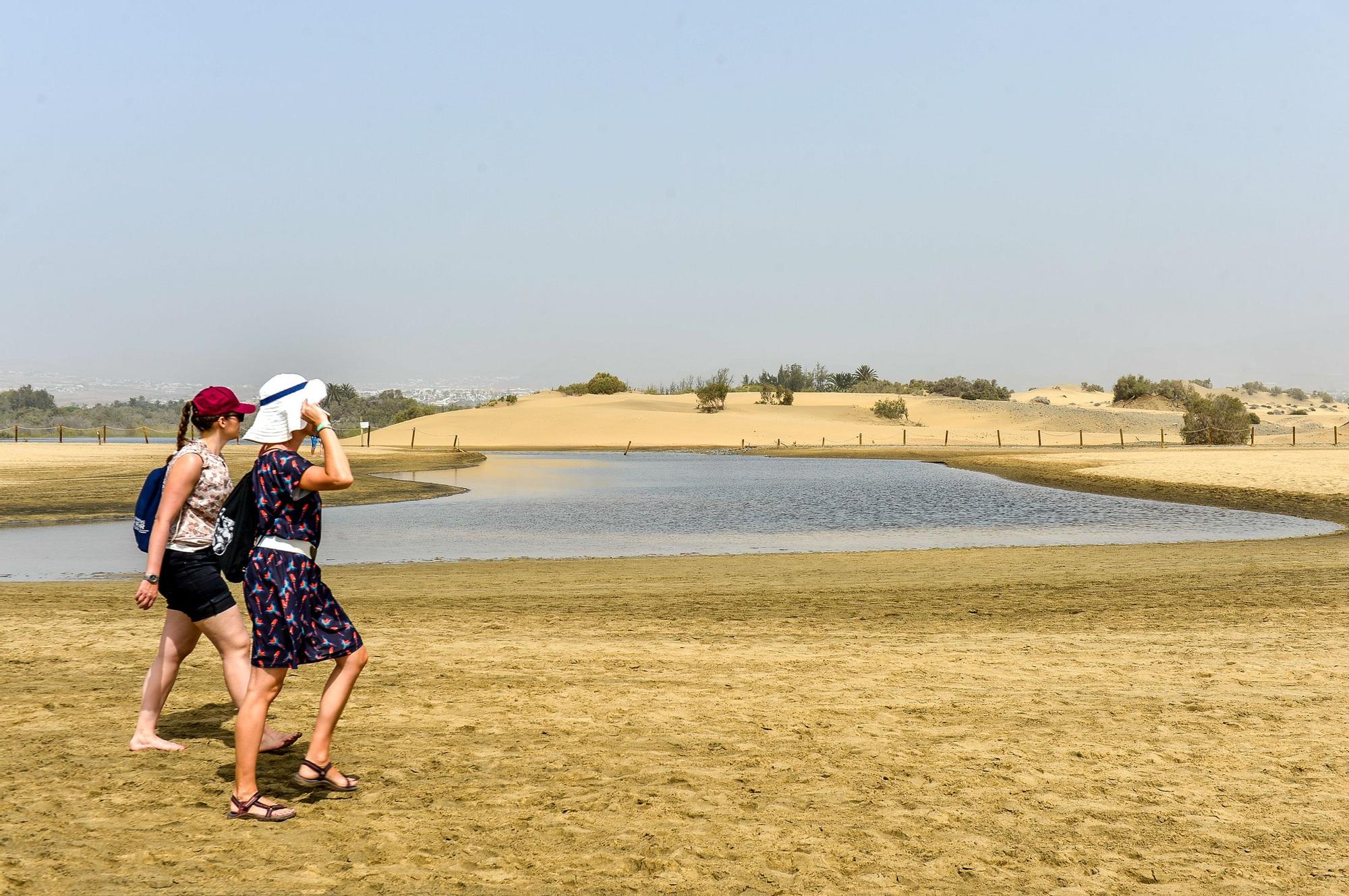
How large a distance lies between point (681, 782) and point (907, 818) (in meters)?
1.13

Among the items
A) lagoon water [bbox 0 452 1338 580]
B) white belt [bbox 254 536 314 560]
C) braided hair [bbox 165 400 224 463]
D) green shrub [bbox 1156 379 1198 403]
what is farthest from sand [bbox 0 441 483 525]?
green shrub [bbox 1156 379 1198 403]

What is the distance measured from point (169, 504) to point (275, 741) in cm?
152

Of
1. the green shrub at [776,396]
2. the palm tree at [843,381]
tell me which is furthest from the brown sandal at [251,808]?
the palm tree at [843,381]

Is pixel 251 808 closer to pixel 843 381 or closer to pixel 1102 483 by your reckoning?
pixel 1102 483

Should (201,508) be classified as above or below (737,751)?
above

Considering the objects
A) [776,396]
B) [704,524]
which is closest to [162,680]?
[704,524]

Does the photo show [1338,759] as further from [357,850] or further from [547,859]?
[357,850]

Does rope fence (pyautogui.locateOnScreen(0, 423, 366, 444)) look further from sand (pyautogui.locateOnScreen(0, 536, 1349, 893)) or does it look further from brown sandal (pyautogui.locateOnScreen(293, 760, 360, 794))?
brown sandal (pyautogui.locateOnScreen(293, 760, 360, 794))

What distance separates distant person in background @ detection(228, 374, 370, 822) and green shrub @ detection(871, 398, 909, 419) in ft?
297

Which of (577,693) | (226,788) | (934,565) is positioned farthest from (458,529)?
(226,788)

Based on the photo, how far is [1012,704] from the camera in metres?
6.96

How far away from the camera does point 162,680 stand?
583 centimetres

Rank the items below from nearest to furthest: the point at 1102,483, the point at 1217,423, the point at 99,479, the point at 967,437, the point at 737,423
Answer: the point at 99,479, the point at 1102,483, the point at 1217,423, the point at 967,437, the point at 737,423

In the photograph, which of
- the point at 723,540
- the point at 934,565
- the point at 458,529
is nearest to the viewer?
the point at 934,565
